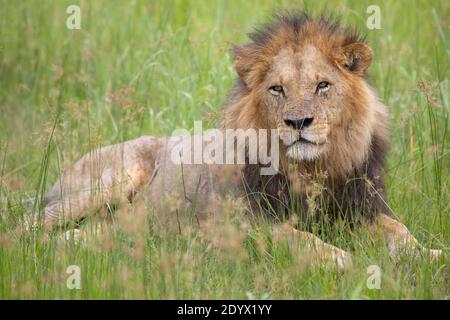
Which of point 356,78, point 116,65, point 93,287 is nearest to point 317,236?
point 356,78

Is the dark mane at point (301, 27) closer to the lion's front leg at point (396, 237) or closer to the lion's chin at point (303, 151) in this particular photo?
the lion's chin at point (303, 151)

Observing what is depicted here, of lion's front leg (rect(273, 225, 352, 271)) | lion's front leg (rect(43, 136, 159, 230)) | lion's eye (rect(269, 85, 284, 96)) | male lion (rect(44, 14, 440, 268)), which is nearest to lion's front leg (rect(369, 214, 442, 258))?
male lion (rect(44, 14, 440, 268))

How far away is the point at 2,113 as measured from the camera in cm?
812

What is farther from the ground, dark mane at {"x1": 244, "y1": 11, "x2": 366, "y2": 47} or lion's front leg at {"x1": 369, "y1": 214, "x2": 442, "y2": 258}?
dark mane at {"x1": 244, "y1": 11, "x2": 366, "y2": 47}

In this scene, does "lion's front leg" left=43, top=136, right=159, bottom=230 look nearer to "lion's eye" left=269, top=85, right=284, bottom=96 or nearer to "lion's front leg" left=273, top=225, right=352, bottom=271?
"lion's eye" left=269, top=85, right=284, bottom=96

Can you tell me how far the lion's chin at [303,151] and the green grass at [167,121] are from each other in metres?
0.47

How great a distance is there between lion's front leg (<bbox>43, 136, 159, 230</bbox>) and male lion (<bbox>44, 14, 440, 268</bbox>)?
0.26 m

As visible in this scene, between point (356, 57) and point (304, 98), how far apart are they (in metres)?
0.53

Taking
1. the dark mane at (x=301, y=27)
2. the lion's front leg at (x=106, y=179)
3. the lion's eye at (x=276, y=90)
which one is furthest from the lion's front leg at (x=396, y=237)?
the lion's front leg at (x=106, y=179)

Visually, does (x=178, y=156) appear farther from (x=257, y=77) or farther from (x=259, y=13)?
(x=259, y=13)

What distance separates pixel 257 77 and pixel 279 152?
53 cm

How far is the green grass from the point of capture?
419cm

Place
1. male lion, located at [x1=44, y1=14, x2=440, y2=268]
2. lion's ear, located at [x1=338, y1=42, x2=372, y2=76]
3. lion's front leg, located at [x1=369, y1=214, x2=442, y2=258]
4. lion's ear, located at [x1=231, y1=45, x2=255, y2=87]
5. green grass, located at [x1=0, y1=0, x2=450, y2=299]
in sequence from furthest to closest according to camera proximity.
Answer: lion's ear, located at [x1=231, y1=45, x2=255, y2=87] → lion's ear, located at [x1=338, y1=42, x2=372, y2=76] → male lion, located at [x1=44, y1=14, x2=440, y2=268] → lion's front leg, located at [x1=369, y1=214, x2=442, y2=258] → green grass, located at [x1=0, y1=0, x2=450, y2=299]

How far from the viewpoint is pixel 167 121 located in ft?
24.6
